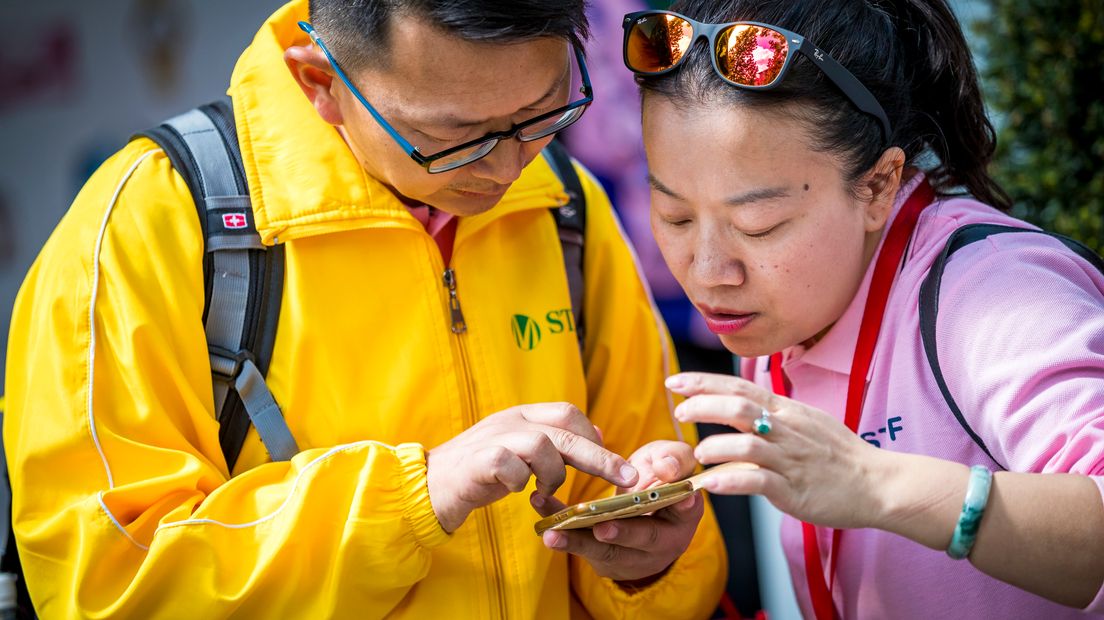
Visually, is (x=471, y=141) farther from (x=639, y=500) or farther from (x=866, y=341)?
(x=866, y=341)

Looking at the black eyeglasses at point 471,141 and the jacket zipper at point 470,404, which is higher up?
the black eyeglasses at point 471,141

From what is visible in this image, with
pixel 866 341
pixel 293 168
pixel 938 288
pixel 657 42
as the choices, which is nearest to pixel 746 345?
pixel 866 341

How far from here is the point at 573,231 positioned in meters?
2.65

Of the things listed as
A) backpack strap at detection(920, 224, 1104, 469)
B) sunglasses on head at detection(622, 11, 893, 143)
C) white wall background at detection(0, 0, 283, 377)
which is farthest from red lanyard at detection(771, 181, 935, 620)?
white wall background at detection(0, 0, 283, 377)

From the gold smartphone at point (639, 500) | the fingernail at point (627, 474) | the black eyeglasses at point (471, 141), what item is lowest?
the fingernail at point (627, 474)

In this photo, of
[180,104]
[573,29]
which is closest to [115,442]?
[573,29]

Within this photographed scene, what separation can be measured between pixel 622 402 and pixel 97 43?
157 inches

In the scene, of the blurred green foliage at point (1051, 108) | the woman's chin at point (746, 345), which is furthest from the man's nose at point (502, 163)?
the blurred green foliage at point (1051, 108)

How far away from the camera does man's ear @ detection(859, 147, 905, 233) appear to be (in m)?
2.21

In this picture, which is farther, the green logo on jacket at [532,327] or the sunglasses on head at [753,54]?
the green logo on jacket at [532,327]

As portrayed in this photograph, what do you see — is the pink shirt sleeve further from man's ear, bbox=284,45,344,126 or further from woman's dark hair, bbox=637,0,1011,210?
man's ear, bbox=284,45,344,126

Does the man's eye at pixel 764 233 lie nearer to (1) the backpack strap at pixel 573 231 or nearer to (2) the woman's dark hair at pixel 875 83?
(2) the woman's dark hair at pixel 875 83

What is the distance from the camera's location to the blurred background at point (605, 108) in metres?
3.55

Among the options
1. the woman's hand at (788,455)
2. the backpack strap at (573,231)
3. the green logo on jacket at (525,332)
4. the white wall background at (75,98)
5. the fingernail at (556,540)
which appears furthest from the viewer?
the white wall background at (75,98)
